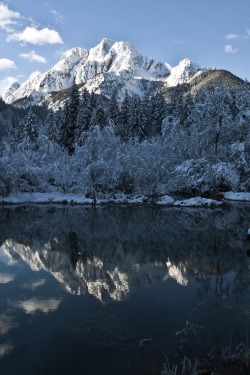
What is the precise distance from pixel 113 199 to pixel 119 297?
29.6m

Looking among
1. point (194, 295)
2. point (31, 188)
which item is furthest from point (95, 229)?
point (31, 188)

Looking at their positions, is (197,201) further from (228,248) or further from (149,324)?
(149,324)

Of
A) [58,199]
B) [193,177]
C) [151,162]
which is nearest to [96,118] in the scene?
[151,162]

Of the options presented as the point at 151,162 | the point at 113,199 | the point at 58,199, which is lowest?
the point at 113,199

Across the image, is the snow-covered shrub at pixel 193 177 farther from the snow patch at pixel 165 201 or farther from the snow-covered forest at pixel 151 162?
the snow patch at pixel 165 201

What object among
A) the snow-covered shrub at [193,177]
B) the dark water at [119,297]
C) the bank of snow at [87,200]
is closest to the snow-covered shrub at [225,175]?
the snow-covered shrub at [193,177]

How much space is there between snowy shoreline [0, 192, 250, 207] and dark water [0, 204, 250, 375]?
12.9m

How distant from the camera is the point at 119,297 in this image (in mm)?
12648

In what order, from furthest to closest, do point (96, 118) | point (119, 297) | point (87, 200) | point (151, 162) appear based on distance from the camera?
1. point (96, 118)
2. point (151, 162)
3. point (87, 200)
4. point (119, 297)

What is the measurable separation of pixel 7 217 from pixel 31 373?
24.1 m

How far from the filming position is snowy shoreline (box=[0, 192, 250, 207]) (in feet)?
127

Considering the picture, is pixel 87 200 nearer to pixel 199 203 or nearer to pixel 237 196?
pixel 199 203

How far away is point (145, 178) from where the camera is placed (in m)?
43.3

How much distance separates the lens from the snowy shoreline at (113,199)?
127 feet
